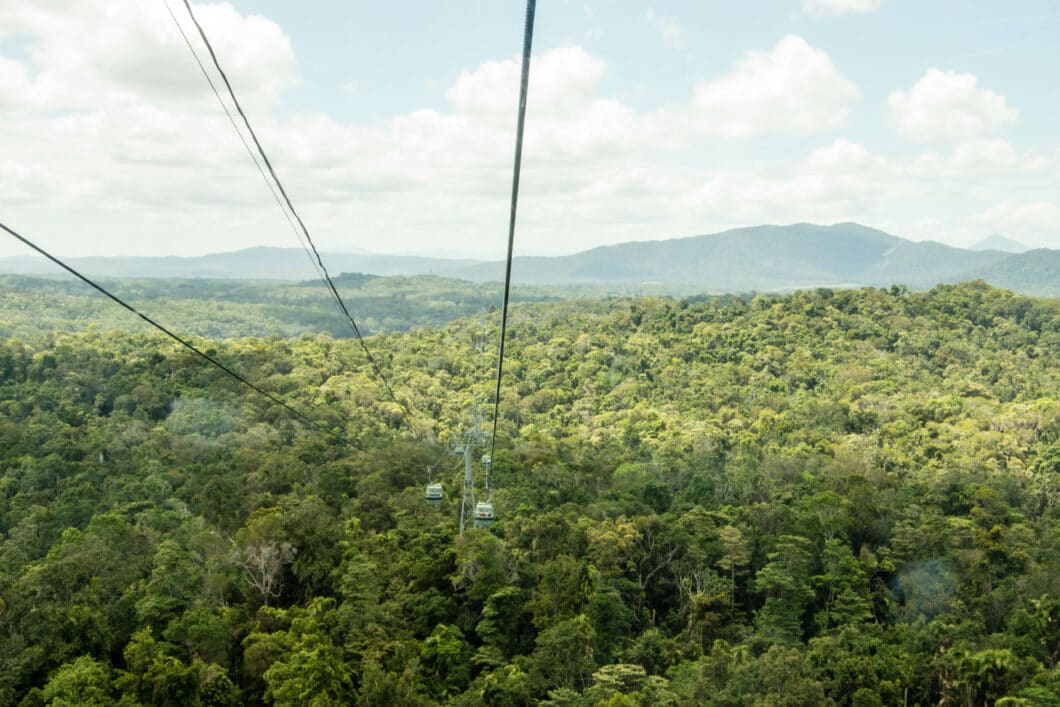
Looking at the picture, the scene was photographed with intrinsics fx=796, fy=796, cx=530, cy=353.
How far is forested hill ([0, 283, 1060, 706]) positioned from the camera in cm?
1717

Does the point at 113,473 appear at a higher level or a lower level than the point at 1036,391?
lower

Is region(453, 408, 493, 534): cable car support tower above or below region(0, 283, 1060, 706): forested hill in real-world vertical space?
above

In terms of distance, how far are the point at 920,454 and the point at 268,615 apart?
31.6 meters

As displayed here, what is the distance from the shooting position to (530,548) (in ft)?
77.3

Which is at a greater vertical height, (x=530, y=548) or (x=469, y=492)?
(x=469, y=492)

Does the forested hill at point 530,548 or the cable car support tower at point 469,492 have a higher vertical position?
the cable car support tower at point 469,492

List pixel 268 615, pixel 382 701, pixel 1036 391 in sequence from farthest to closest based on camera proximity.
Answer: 1. pixel 1036 391
2. pixel 268 615
3. pixel 382 701

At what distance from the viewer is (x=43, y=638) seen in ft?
55.4

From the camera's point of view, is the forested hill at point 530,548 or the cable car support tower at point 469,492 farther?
the forested hill at point 530,548

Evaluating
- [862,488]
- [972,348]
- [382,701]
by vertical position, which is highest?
[972,348]

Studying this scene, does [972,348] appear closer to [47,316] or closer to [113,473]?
[113,473]

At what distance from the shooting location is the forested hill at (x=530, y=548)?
17.2 meters

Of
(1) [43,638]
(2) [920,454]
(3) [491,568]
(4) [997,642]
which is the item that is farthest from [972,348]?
(1) [43,638]

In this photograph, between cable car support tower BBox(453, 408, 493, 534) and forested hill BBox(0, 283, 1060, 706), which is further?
forested hill BBox(0, 283, 1060, 706)
